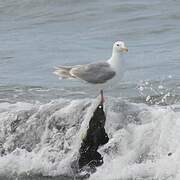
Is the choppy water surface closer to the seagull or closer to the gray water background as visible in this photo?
the gray water background

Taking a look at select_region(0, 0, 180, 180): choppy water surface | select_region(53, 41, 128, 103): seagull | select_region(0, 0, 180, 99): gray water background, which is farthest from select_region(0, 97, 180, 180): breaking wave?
select_region(0, 0, 180, 99): gray water background

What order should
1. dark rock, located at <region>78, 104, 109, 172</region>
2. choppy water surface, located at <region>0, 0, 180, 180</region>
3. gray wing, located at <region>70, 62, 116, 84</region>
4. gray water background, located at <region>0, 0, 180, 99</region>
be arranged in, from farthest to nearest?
gray water background, located at <region>0, 0, 180, 99</region>, choppy water surface, located at <region>0, 0, 180, 180</region>, dark rock, located at <region>78, 104, 109, 172</region>, gray wing, located at <region>70, 62, 116, 84</region>

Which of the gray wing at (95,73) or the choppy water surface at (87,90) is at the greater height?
the gray wing at (95,73)

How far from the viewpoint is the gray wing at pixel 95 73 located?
879 cm

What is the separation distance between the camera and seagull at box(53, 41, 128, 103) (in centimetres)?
880

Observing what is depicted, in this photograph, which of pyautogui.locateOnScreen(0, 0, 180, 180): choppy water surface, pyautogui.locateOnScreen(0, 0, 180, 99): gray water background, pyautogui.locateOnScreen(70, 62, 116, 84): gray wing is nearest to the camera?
pyautogui.locateOnScreen(70, 62, 116, 84): gray wing

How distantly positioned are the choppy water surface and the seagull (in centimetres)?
55

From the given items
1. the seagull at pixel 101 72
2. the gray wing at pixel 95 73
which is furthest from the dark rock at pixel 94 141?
the gray wing at pixel 95 73

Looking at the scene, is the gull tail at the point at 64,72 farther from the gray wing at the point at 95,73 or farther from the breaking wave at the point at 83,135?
the breaking wave at the point at 83,135

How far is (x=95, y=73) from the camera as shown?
8836mm

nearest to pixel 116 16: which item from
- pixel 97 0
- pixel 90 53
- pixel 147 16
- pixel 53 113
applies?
pixel 147 16

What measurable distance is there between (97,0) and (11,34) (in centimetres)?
381

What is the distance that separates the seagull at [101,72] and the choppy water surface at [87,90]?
0.55 m

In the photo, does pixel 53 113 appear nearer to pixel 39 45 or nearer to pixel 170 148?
pixel 170 148
